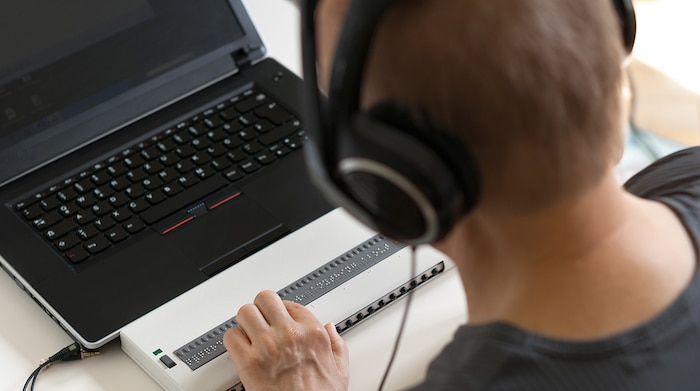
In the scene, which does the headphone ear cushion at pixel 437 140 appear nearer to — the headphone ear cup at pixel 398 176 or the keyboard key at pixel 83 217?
the headphone ear cup at pixel 398 176

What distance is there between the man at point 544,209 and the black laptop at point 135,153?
0.43 metres

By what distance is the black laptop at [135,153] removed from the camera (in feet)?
3.76

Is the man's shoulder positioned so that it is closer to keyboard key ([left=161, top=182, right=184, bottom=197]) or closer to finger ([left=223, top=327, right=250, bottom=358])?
finger ([left=223, top=327, right=250, bottom=358])

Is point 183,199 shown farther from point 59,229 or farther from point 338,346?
point 338,346

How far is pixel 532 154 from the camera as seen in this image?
687 mm

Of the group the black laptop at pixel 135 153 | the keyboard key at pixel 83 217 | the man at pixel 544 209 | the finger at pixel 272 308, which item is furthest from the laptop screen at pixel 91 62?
the man at pixel 544 209

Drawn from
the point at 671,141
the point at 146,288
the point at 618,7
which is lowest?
the point at 671,141

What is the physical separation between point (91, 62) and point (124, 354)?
0.42 m

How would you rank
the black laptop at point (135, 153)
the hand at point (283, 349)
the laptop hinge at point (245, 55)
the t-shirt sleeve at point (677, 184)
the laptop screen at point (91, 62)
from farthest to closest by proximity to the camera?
1. the laptop hinge at point (245, 55)
2. the laptop screen at point (91, 62)
3. the black laptop at point (135, 153)
4. the hand at point (283, 349)
5. the t-shirt sleeve at point (677, 184)

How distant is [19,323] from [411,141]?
2.19ft

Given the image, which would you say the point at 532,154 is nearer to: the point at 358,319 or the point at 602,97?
the point at 602,97

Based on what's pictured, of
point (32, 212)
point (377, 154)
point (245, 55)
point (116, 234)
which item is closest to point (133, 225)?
point (116, 234)

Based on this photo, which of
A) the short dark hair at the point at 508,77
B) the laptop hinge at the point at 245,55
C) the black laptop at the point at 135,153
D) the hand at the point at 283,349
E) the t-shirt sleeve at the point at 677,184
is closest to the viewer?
the short dark hair at the point at 508,77

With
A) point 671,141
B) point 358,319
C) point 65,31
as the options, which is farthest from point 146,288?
point 671,141
